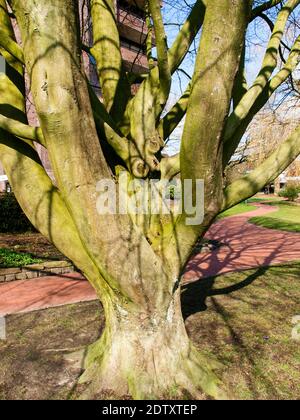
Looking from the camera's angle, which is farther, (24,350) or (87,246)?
(24,350)

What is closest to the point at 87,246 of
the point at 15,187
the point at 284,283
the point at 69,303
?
the point at 15,187

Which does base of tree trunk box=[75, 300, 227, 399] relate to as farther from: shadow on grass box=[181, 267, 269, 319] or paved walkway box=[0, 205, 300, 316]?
paved walkway box=[0, 205, 300, 316]

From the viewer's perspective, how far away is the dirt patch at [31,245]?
30.9ft

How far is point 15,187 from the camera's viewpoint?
3.11 m

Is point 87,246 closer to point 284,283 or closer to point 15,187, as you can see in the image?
point 15,187

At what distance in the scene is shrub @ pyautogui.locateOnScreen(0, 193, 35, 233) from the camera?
12.9 meters

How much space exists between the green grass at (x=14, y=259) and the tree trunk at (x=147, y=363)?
5405 millimetres

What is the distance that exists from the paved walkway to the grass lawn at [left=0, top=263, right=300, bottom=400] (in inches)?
26.3

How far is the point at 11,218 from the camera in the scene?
13023mm

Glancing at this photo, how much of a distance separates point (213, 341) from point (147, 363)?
4.35ft

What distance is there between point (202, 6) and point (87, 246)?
2.66 metres

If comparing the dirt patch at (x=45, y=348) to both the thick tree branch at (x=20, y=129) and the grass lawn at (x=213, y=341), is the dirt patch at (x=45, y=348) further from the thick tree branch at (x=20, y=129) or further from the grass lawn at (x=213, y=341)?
the thick tree branch at (x=20, y=129)

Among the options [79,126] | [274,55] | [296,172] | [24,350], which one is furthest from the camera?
[296,172]

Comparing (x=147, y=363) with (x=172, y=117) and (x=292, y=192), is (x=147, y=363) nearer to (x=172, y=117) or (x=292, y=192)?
(x=172, y=117)
